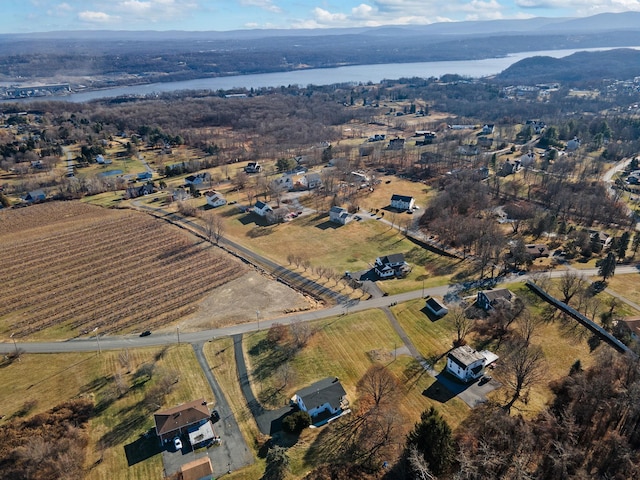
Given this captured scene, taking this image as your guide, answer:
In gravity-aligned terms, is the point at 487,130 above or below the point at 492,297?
above

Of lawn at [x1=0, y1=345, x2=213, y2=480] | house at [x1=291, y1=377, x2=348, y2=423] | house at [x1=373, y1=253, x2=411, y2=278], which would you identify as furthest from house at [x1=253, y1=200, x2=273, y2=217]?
house at [x1=291, y1=377, x2=348, y2=423]

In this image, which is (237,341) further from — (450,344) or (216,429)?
(450,344)

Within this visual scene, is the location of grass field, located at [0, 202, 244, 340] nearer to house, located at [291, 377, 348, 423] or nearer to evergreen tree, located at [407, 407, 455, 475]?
house, located at [291, 377, 348, 423]

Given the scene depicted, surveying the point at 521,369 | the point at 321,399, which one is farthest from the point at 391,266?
the point at 321,399

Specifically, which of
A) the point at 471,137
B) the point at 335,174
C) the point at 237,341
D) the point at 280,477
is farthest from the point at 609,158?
the point at 280,477

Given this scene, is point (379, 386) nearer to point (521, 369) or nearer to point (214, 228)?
point (521, 369)

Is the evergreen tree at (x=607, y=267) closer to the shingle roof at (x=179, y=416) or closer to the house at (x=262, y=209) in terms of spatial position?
the shingle roof at (x=179, y=416)
